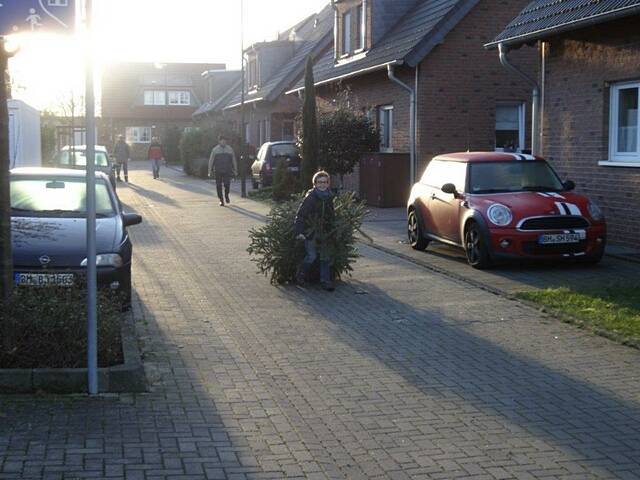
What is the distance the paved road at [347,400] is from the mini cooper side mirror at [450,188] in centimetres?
300

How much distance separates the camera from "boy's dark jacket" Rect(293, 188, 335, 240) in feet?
39.1

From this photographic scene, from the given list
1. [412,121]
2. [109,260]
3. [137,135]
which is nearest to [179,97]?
[137,135]

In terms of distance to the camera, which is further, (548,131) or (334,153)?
(334,153)

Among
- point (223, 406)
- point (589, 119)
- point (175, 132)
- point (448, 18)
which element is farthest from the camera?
point (175, 132)

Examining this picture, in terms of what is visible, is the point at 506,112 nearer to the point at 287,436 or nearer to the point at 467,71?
the point at 467,71

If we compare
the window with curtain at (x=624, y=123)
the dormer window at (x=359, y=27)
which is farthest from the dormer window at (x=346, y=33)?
the window with curtain at (x=624, y=123)

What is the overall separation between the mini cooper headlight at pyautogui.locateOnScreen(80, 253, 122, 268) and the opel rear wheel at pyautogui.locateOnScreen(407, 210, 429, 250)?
6.85 metres

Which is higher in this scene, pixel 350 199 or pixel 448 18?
pixel 448 18

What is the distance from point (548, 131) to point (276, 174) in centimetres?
1222

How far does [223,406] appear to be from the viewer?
6711mm

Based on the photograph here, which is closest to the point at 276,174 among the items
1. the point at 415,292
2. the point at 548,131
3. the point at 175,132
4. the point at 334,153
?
the point at 334,153

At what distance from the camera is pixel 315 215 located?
11953 millimetres

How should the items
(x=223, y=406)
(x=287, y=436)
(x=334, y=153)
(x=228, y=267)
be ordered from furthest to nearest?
(x=334, y=153)
(x=228, y=267)
(x=223, y=406)
(x=287, y=436)

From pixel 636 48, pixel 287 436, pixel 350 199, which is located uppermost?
pixel 636 48
